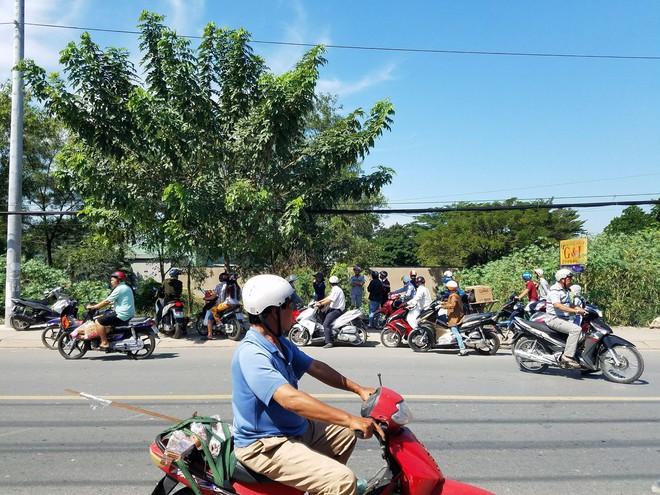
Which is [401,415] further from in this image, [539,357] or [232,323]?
[232,323]

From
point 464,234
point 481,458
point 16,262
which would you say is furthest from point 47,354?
point 464,234

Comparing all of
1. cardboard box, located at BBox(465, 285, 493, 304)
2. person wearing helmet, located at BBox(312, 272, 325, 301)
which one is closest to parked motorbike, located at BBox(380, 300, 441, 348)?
person wearing helmet, located at BBox(312, 272, 325, 301)

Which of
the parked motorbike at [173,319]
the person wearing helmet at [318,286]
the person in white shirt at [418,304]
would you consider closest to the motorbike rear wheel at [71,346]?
the parked motorbike at [173,319]

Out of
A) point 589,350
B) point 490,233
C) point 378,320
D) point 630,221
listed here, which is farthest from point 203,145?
point 630,221

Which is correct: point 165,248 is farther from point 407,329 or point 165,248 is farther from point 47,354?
point 407,329

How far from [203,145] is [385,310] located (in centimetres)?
619

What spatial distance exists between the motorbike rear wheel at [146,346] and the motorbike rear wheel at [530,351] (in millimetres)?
6287

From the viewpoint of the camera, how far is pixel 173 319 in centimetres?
1296

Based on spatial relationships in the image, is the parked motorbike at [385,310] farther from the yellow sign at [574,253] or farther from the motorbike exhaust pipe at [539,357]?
the motorbike exhaust pipe at [539,357]

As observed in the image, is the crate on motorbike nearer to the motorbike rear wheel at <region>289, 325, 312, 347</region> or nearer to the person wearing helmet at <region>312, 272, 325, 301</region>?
the motorbike rear wheel at <region>289, 325, 312, 347</region>

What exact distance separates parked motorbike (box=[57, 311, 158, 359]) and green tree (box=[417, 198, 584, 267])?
33.7 metres

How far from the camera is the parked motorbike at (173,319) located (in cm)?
1290

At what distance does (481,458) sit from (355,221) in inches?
1051

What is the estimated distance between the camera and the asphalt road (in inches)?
175
